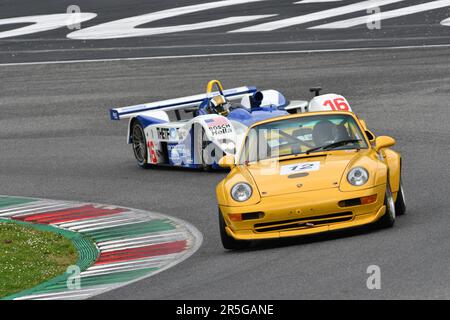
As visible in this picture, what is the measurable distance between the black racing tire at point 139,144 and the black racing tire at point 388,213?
7.00 m

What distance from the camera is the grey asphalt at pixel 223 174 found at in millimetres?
10047

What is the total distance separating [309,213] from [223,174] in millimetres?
5592

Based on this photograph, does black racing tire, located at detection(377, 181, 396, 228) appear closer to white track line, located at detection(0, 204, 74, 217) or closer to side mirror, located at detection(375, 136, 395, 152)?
side mirror, located at detection(375, 136, 395, 152)

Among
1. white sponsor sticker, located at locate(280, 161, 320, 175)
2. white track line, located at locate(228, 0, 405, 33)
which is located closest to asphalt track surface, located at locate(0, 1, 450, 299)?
white sponsor sticker, located at locate(280, 161, 320, 175)

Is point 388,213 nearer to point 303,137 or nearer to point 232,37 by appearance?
point 303,137

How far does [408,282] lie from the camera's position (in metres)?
9.42

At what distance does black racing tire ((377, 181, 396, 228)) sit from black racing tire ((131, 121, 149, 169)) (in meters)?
7.00

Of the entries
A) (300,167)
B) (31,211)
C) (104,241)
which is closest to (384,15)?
(31,211)

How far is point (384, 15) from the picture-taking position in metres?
31.8

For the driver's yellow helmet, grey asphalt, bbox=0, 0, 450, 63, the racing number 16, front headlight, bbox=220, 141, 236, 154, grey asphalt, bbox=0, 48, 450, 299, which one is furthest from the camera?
grey asphalt, bbox=0, 0, 450, 63

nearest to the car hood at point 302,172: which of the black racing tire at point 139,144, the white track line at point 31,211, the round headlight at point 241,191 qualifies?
the round headlight at point 241,191

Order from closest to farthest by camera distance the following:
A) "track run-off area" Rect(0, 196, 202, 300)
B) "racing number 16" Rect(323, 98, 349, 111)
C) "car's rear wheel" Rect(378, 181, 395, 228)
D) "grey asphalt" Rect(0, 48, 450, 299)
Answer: "grey asphalt" Rect(0, 48, 450, 299), "track run-off area" Rect(0, 196, 202, 300), "car's rear wheel" Rect(378, 181, 395, 228), "racing number 16" Rect(323, 98, 349, 111)

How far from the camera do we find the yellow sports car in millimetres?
11602
